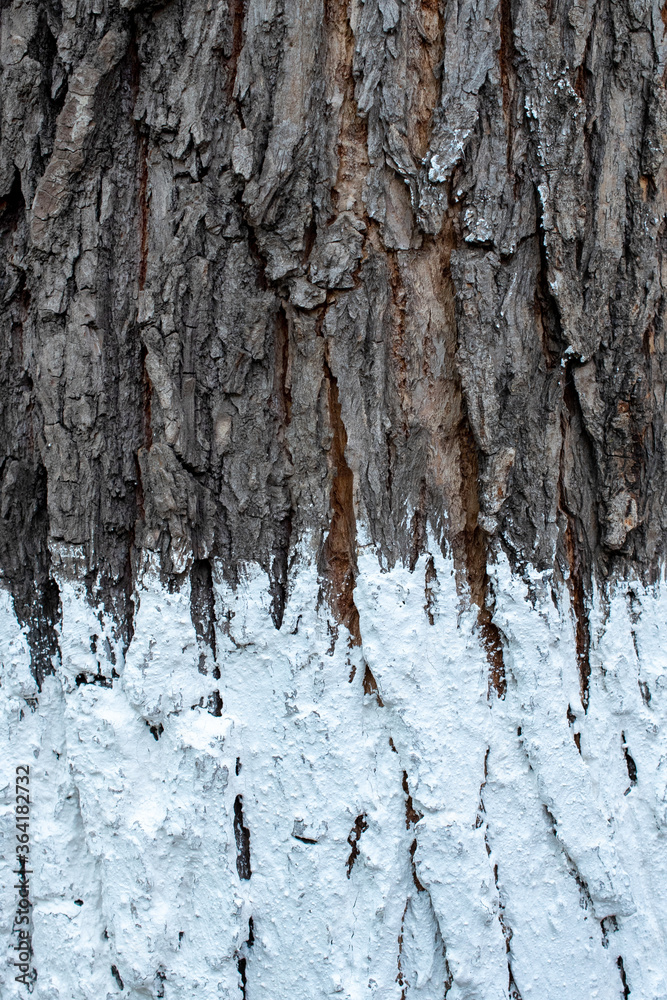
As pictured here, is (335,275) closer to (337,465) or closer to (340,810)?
(337,465)

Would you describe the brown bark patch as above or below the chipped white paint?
above

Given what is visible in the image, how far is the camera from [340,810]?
40.1 inches

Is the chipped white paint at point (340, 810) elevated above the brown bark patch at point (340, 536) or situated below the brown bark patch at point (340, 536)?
below

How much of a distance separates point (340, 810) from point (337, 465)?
1.92 ft

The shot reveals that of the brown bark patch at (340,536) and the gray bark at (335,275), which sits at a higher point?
the gray bark at (335,275)

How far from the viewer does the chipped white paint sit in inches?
40.1

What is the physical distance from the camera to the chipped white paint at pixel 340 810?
1019mm

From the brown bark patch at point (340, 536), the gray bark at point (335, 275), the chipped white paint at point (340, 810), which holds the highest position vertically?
the gray bark at point (335, 275)

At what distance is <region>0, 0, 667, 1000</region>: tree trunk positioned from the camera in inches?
39.5

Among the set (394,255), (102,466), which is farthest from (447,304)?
(102,466)

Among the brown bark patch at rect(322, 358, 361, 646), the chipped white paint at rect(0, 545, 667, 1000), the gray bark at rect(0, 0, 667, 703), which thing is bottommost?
the chipped white paint at rect(0, 545, 667, 1000)

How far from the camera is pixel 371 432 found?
1.01 meters

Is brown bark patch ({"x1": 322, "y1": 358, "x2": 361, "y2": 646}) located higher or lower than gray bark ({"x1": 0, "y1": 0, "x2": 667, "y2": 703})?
lower

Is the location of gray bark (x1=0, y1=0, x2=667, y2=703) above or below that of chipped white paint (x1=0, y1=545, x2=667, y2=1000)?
above
